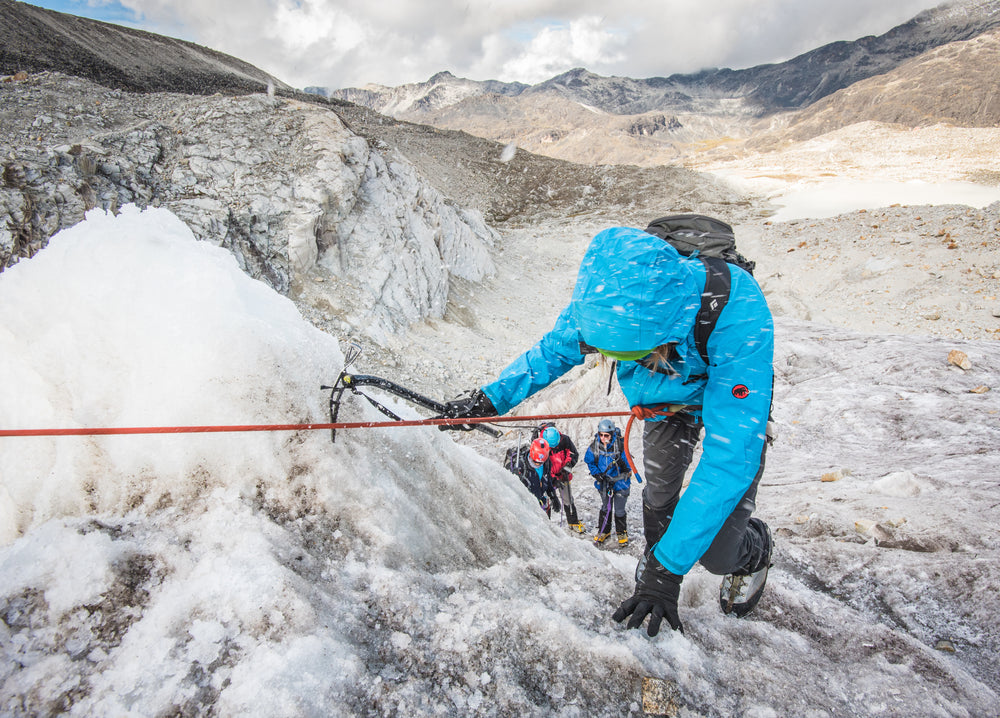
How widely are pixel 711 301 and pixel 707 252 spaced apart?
12.3 inches

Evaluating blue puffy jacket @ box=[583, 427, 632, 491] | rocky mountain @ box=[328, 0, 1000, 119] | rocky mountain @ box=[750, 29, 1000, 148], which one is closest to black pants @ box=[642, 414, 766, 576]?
blue puffy jacket @ box=[583, 427, 632, 491]

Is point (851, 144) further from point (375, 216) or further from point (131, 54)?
point (131, 54)

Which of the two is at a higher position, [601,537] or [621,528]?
[621,528]

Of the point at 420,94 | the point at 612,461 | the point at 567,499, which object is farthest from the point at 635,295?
the point at 420,94

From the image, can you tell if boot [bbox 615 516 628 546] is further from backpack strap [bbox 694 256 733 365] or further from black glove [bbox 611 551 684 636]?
backpack strap [bbox 694 256 733 365]

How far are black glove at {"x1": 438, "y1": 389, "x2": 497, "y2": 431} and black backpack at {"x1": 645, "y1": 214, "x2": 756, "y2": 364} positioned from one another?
121cm

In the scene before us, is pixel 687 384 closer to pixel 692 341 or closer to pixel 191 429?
pixel 692 341

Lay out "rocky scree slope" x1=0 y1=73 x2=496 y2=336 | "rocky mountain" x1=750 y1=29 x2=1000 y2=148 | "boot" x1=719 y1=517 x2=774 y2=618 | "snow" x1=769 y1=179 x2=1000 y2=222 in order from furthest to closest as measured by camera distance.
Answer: "rocky mountain" x1=750 y1=29 x2=1000 y2=148
"snow" x1=769 y1=179 x2=1000 y2=222
"rocky scree slope" x1=0 y1=73 x2=496 y2=336
"boot" x1=719 y1=517 x2=774 y2=618

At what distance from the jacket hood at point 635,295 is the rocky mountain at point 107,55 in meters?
35.6

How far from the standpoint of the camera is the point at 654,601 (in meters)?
2.27

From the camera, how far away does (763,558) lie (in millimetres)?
2621

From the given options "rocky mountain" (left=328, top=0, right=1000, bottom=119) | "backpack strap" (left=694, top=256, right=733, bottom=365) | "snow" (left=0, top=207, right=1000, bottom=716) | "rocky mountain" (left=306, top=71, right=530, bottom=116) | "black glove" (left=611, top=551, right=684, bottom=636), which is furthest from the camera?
"rocky mountain" (left=306, top=71, right=530, bottom=116)

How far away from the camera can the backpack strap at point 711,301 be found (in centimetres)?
210

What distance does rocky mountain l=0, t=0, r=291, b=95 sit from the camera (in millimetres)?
29266
